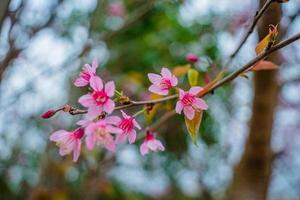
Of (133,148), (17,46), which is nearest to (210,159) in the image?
(133,148)

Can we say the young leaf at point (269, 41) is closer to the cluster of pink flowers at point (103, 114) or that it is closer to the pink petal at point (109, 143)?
the cluster of pink flowers at point (103, 114)

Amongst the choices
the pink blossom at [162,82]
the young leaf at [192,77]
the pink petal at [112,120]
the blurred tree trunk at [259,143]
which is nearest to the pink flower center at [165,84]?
the pink blossom at [162,82]

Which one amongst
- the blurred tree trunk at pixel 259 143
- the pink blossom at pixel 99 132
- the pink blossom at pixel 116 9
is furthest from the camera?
the pink blossom at pixel 116 9

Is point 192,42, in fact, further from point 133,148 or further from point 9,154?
point 9,154

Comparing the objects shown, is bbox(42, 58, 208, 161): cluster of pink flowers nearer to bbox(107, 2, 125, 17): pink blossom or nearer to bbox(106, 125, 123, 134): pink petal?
bbox(106, 125, 123, 134): pink petal

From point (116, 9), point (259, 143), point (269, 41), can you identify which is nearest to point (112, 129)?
point (269, 41)

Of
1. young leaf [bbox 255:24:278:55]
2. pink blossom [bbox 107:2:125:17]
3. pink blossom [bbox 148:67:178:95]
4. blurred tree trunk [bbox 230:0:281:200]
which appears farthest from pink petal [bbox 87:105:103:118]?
pink blossom [bbox 107:2:125:17]

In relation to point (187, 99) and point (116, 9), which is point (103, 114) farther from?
point (116, 9)
